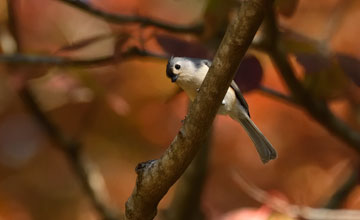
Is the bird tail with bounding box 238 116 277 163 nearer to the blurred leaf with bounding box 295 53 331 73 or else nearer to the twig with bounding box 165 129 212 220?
the blurred leaf with bounding box 295 53 331 73

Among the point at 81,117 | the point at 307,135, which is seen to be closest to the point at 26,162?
the point at 81,117

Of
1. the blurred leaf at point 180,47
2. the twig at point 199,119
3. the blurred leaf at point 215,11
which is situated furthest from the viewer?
the blurred leaf at point 180,47

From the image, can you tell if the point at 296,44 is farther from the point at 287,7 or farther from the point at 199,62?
the point at 199,62

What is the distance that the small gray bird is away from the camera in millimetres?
2158

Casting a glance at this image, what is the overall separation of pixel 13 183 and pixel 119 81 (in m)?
1.27

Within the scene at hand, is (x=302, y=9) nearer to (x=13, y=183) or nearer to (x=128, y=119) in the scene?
(x=128, y=119)

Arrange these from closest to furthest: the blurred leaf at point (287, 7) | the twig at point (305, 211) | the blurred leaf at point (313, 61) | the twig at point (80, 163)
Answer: the blurred leaf at point (287, 7), the blurred leaf at point (313, 61), the twig at point (305, 211), the twig at point (80, 163)

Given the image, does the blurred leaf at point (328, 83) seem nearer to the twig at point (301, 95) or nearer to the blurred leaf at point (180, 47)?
the twig at point (301, 95)

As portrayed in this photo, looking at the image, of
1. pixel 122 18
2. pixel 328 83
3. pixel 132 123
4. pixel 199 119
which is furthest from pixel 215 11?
pixel 132 123

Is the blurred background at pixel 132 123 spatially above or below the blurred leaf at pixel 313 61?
below

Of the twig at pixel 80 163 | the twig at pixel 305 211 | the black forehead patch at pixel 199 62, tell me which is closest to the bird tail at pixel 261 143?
the black forehead patch at pixel 199 62

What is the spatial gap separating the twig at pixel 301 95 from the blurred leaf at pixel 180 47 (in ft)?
0.94

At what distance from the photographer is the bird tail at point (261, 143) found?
2229mm

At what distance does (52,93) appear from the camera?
3.27m
